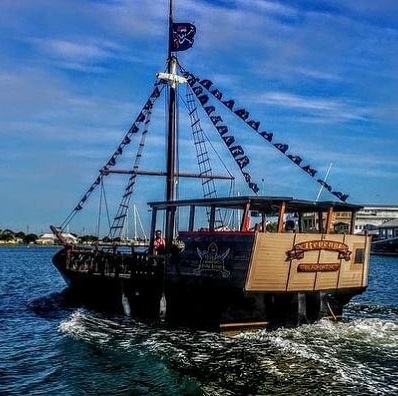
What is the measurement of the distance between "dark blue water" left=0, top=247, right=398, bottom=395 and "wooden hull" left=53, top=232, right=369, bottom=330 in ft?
3.29

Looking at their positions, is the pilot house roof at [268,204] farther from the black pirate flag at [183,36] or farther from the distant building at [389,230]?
the distant building at [389,230]

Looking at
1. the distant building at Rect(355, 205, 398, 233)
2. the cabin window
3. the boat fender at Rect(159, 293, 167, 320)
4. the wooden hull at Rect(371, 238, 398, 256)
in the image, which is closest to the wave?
the boat fender at Rect(159, 293, 167, 320)

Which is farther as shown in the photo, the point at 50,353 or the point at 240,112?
the point at 240,112

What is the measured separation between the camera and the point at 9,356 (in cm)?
1909

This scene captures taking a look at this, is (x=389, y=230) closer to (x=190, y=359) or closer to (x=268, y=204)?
(x=268, y=204)

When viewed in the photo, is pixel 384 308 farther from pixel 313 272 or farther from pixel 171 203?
pixel 171 203

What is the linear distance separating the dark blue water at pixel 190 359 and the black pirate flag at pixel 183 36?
1721cm

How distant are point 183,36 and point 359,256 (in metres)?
17.6

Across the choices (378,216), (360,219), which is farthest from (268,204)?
(378,216)

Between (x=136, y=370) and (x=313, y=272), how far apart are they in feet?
30.8

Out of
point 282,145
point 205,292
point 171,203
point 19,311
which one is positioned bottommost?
point 19,311

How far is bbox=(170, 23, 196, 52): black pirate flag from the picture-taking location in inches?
1404

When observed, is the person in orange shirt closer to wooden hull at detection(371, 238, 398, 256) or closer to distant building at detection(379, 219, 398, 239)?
wooden hull at detection(371, 238, 398, 256)

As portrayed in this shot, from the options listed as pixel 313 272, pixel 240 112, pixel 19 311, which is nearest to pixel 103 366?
pixel 313 272
